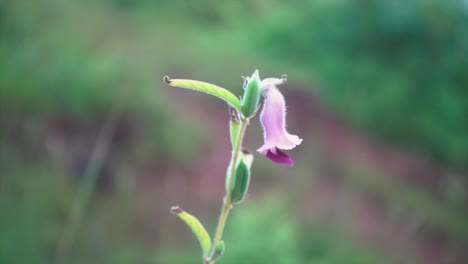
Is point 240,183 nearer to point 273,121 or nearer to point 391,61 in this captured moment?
point 273,121

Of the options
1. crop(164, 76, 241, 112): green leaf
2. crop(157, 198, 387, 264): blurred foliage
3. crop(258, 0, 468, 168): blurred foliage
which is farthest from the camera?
crop(258, 0, 468, 168): blurred foliage

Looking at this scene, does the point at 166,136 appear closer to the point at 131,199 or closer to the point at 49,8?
the point at 131,199

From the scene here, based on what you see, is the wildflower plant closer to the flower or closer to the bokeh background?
the flower

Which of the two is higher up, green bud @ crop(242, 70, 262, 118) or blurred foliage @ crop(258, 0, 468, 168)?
blurred foliage @ crop(258, 0, 468, 168)

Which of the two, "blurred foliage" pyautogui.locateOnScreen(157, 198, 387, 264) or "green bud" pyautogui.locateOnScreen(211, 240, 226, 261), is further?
"blurred foliage" pyautogui.locateOnScreen(157, 198, 387, 264)

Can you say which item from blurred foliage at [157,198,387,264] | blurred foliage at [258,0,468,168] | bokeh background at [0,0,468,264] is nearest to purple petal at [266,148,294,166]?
bokeh background at [0,0,468,264]

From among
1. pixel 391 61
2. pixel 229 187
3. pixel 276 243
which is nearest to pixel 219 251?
pixel 229 187

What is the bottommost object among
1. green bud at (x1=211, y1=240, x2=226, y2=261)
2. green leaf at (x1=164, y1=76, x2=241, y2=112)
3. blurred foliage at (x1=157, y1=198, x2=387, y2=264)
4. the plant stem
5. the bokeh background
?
green bud at (x1=211, y1=240, x2=226, y2=261)
